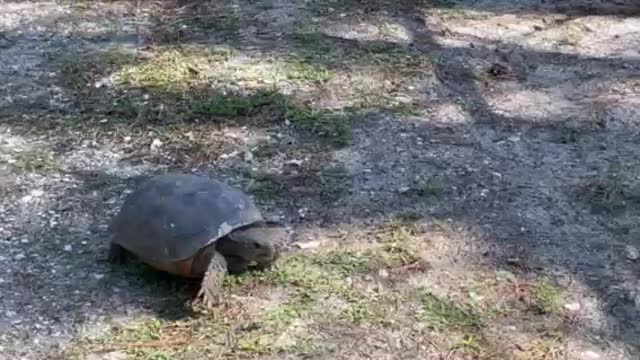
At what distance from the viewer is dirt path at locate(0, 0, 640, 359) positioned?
122 inches

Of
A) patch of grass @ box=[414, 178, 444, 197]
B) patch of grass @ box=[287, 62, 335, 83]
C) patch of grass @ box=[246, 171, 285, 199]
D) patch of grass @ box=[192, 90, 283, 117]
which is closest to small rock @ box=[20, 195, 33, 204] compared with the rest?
patch of grass @ box=[246, 171, 285, 199]

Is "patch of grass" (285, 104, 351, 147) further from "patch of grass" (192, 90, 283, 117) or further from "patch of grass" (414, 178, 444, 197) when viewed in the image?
"patch of grass" (414, 178, 444, 197)

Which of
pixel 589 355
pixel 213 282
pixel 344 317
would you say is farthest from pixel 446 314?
pixel 213 282

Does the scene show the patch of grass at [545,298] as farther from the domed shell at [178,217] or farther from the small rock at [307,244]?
the domed shell at [178,217]

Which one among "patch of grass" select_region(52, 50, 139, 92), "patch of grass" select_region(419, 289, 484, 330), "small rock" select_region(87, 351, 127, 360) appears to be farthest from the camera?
"patch of grass" select_region(52, 50, 139, 92)

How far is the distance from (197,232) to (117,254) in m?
0.38

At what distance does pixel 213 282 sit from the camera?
10.2 ft

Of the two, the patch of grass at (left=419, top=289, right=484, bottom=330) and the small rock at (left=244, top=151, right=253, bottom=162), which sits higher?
the patch of grass at (left=419, top=289, right=484, bottom=330)

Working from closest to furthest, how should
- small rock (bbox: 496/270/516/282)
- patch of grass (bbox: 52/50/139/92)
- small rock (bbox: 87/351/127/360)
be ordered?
small rock (bbox: 87/351/127/360), small rock (bbox: 496/270/516/282), patch of grass (bbox: 52/50/139/92)

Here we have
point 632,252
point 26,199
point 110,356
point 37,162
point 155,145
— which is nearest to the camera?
point 110,356

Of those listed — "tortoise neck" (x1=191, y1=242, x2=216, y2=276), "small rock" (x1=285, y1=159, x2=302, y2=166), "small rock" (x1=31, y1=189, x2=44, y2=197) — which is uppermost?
→ "tortoise neck" (x1=191, y1=242, x2=216, y2=276)

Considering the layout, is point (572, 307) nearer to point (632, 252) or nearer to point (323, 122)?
point (632, 252)

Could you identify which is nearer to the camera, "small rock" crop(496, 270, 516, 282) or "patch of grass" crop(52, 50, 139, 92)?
"small rock" crop(496, 270, 516, 282)

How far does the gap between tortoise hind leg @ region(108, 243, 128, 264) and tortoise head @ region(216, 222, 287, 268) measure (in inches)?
14.0
